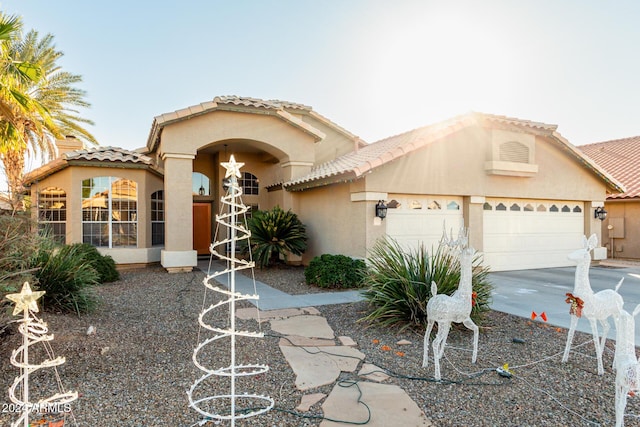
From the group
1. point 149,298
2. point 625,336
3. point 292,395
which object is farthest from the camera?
point 149,298

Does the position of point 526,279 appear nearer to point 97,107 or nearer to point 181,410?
point 181,410

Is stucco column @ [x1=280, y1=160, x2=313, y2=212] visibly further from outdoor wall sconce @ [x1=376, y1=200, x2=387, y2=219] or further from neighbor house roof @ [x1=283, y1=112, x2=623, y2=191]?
outdoor wall sconce @ [x1=376, y1=200, x2=387, y2=219]

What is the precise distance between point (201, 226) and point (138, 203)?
4.16 m

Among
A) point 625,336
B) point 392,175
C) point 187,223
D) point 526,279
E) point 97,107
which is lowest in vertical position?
point 526,279

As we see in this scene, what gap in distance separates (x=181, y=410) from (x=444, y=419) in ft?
8.00

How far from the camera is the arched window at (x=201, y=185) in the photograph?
17.2 m

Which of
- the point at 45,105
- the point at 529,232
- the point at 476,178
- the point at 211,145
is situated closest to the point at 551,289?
the point at 476,178

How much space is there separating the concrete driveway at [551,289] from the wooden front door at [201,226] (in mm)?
12021

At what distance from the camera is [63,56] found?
51.8ft

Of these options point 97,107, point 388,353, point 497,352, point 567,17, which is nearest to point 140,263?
point 97,107

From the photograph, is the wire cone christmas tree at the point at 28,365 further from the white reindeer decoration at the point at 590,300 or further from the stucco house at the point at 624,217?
the stucco house at the point at 624,217

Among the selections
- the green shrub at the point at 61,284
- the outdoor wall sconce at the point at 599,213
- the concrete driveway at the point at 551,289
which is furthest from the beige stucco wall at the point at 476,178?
the green shrub at the point at 61,284

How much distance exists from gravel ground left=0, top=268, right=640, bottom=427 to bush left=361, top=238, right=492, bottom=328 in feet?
0.90

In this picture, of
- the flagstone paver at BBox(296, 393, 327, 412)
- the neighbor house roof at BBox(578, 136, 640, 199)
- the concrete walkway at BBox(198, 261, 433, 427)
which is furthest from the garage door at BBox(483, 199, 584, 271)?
the flagstone paver at BBox(296, 393, 327, 412)
